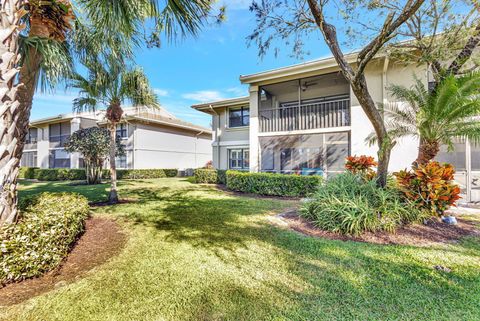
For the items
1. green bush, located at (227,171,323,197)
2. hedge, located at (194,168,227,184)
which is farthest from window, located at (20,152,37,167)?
green bush, located at (227,171,323,197)

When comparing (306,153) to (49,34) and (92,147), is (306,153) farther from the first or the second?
(92,147)

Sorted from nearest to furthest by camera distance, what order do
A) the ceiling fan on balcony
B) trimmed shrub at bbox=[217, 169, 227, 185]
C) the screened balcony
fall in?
the screened balcony → the ceiling fan on balcony → trimmed shrub at bbox=[217, 169, 227, 185]

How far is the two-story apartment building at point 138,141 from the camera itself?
66.9 feet

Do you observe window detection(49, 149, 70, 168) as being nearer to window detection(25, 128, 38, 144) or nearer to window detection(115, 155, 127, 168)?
window detection(25, 128, 38, 144)

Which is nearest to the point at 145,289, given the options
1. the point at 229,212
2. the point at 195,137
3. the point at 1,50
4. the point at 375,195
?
the point at 1,50

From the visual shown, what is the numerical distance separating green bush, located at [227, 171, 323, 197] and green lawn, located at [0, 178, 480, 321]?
5.14 meters

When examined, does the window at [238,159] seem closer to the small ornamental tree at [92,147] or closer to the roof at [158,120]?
the roof at [158,120]

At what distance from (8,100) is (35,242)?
Answer: 207cm

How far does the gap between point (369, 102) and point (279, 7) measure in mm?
3948

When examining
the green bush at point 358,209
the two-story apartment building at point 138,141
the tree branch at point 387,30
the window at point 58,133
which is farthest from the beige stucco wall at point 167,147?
the tree branch at point 387,30

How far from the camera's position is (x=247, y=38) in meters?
7.28

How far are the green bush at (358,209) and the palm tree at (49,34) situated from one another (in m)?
5.18

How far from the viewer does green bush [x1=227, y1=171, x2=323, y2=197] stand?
9.95 metres

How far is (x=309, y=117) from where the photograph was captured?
12.1 m
